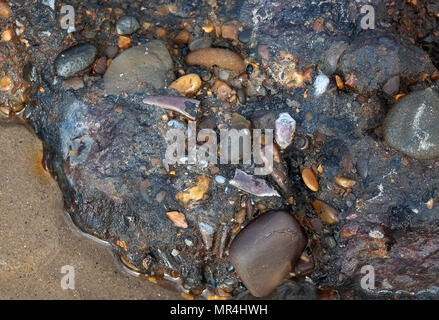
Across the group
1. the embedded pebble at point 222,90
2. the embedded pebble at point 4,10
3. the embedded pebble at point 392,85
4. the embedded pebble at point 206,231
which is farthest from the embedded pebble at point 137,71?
the embedded pebble at point 392,85

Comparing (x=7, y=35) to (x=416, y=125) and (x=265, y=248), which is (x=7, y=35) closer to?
(x=265, y=248)

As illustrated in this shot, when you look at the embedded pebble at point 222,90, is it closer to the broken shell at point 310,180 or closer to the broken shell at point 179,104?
the broken shell at point 179,104

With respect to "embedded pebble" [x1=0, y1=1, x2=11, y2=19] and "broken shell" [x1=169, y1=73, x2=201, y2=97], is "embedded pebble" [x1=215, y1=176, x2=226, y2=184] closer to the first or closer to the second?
"broken shell" [x1=169, y1=73, x2=201, y2=97]

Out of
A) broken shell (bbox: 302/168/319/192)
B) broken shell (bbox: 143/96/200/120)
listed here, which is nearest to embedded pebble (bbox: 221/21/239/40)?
broken shell (bbox: 143/96/200/120)

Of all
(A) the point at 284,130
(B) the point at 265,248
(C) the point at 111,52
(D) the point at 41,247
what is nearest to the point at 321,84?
(A) the point at 284,130

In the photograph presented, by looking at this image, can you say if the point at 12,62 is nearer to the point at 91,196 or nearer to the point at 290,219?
the point at 91,196

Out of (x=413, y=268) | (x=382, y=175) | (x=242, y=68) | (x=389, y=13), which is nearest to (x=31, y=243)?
(x=242, y=68)
